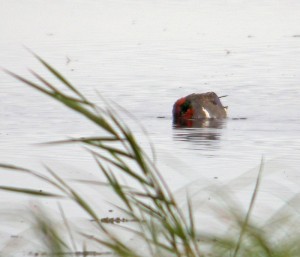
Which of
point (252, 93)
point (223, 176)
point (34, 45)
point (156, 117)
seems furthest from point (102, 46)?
point (223, 176)

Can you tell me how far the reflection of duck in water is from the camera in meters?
13.9

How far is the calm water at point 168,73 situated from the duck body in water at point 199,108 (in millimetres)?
235

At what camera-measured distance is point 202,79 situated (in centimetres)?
1723

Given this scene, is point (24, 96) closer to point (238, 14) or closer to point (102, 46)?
point (102, 46)

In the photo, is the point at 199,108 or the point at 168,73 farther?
the point at 168,73

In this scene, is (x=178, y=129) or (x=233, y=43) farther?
(x=233, y=43)

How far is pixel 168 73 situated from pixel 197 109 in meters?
3.49

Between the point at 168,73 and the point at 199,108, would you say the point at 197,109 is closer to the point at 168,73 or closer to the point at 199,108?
the point at 199,108

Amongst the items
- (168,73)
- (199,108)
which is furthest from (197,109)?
(168,73)

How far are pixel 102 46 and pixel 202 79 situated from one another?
12.9ft

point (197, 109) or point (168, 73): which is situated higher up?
point (168, 73)

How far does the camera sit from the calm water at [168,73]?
1036cm

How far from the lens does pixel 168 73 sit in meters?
17.6

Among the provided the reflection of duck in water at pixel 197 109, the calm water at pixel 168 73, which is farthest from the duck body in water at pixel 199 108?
the calm water at pixel 168 73
